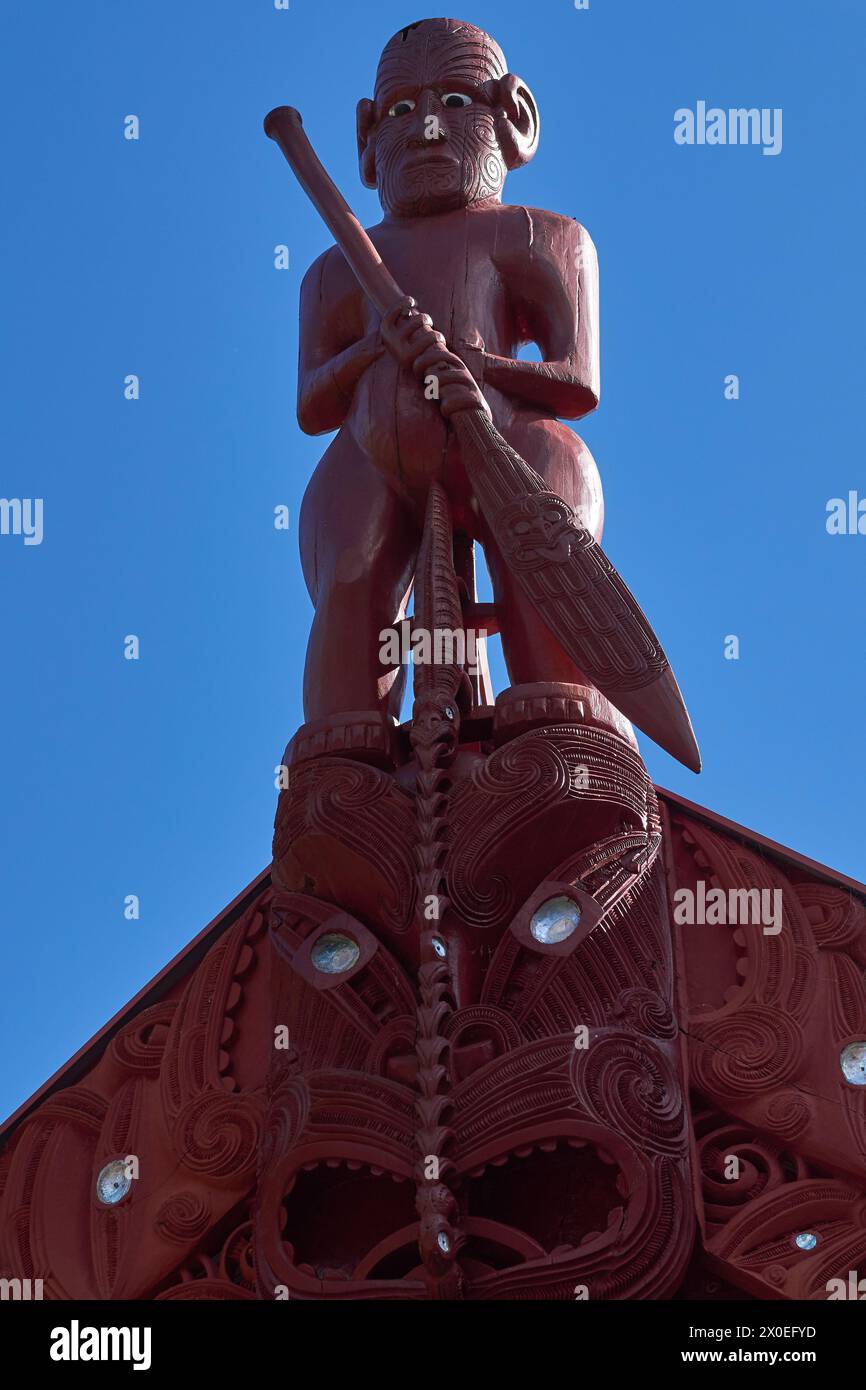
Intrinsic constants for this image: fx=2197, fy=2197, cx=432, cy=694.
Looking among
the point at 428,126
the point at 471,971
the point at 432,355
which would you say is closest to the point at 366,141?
the point at 428,126

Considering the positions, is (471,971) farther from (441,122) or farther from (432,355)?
(441,122)

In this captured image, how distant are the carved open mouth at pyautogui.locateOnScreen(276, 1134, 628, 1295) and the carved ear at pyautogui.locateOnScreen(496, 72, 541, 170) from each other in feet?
17.6

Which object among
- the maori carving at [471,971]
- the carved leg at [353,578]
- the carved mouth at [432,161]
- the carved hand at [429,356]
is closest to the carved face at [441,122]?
the carved mouth at [432,161]

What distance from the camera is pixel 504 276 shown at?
10664mm

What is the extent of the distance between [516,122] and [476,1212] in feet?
18.9

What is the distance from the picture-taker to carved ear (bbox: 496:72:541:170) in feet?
36.9

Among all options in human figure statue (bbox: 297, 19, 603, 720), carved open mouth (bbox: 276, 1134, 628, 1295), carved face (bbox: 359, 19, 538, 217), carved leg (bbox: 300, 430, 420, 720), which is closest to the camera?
carved open mouth (bbox: 276, 1134, 628, 1295)

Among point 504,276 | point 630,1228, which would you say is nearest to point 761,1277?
point 630,1228

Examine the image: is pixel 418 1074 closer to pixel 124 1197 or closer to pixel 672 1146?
pixel 672 1146

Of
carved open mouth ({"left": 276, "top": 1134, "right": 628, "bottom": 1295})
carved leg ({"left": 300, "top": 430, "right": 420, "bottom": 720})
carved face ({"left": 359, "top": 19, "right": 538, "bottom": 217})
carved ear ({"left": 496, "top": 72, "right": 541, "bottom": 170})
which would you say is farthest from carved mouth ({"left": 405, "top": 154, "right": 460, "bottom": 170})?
carved open mouth ({"left": 276, "top": 1134, "right": 628, "bottom": 1295})

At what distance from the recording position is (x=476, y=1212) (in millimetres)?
8383

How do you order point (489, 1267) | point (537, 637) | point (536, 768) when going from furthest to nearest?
point (537, 637) < point (536, 768) < point (489, 1267)

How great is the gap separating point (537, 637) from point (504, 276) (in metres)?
2.06

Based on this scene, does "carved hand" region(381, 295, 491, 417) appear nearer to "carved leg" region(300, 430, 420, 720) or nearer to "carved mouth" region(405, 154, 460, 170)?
"carved leg" region(300, 430, 420, 720)
